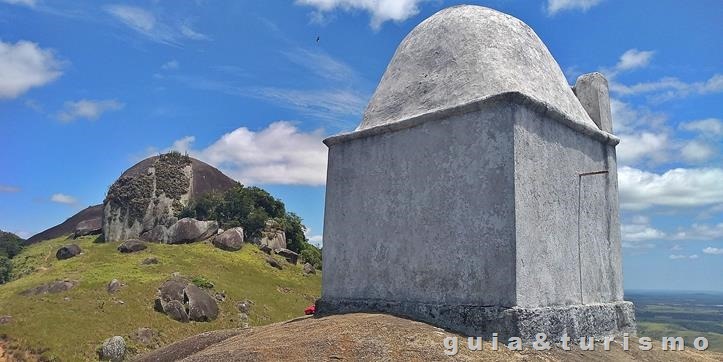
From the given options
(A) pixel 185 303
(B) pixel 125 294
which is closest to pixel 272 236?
(A) pixel 185 303

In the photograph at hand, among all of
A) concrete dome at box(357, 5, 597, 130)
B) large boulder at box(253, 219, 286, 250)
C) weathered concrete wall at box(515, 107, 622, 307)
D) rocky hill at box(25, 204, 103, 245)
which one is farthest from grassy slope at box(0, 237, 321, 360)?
weathered concrete wall at box(515, 107, 622, 307)

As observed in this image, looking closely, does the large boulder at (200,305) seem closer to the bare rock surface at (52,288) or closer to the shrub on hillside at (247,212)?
the bare rock surface at (52,288)

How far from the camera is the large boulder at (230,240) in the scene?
132ft

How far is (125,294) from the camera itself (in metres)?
27.9

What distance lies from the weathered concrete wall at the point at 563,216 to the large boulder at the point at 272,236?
34732mm

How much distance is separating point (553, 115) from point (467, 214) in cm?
243

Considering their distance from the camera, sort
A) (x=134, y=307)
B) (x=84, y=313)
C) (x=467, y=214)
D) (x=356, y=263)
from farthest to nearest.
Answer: (x=134, y=307) → (x=84, y=313) → (x=356, y=263) → (x=467, y=214)

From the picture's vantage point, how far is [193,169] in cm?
5150

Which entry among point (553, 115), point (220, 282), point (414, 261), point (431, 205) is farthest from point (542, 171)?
point (220, 282)

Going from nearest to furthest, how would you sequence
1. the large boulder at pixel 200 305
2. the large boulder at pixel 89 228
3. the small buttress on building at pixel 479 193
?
the small buttress on building at pixel 479 193
the large boulder at pixel 200 305
the large boulder at pixel 89 228

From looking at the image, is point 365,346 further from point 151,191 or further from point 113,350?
point 151,191

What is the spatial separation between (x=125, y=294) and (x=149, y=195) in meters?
18.4

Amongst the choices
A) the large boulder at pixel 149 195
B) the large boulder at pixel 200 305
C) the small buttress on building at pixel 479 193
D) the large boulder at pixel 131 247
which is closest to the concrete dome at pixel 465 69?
the small buttress on building at pixel 479 193

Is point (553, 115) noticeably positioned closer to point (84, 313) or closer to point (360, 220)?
point (360, 220)
